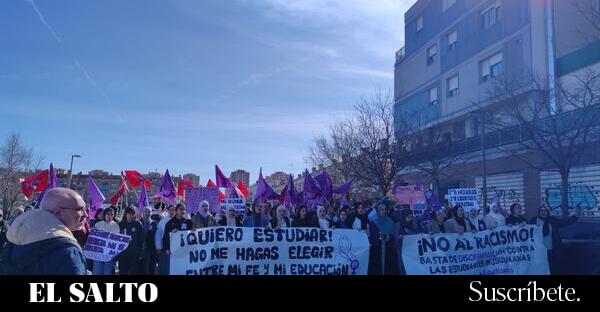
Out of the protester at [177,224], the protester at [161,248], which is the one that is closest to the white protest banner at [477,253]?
the protester at [177,224]

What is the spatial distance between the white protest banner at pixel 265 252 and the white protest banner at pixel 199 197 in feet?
24.1

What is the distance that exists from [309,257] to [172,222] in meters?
2.71

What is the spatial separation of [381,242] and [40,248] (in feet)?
23.4

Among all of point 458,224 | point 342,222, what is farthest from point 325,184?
point 458,224

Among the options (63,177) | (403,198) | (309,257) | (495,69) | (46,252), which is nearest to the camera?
(46,252)

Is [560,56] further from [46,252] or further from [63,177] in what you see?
[63,177]

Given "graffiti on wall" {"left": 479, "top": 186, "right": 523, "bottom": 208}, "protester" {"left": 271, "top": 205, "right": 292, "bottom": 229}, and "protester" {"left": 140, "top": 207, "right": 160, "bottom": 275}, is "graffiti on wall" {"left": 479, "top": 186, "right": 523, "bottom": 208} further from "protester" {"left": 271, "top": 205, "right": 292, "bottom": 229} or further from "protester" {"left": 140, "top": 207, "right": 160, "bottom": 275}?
"protester" {"left": 140, "top": 207, "right": 160, "bottom": 275}

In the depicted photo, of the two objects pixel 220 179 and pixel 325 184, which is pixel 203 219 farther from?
pixel 325 184

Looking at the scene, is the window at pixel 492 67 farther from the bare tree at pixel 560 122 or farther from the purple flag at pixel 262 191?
the purple flag at pixel 262 191

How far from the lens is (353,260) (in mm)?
7824

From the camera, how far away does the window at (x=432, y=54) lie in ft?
105

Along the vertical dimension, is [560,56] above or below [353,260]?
above

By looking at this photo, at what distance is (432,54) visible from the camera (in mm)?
32438
